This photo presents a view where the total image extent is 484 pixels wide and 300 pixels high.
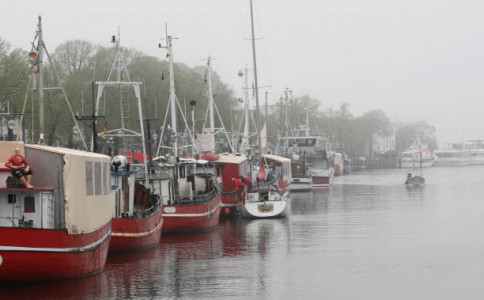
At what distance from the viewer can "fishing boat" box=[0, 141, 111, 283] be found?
79.0 ft

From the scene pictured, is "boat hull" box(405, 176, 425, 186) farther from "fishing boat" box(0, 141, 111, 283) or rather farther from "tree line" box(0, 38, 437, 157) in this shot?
"fishing boat" box(0, 141, 111, 283)

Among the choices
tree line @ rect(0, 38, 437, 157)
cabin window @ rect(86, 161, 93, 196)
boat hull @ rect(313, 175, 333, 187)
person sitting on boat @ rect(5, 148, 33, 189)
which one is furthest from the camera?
boat hull @ rect(313, 175, 333, 187)

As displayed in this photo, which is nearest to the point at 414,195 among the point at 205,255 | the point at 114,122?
the point at 114,122

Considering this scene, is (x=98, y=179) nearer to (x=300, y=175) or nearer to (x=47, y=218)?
(x=47, y=218)

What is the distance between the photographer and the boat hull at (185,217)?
4350 centimetres

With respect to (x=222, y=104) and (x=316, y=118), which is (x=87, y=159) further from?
(x=316, y=118)

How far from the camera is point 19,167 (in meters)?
24.8

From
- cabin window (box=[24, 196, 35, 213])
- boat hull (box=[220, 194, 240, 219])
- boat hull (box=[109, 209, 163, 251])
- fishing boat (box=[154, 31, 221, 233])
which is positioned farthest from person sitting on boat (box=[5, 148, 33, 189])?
boat hull (box=[220, 194, 240, 219])

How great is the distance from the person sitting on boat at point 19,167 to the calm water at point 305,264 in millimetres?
3433

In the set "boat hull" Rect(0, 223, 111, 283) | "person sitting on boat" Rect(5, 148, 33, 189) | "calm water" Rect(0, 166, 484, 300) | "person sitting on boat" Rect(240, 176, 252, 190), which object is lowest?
"calm water" Rect(0, 166, 484, 300)

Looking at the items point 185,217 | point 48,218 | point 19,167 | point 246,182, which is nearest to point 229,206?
point 246,182

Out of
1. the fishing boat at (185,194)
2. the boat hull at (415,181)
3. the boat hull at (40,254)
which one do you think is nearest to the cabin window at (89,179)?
the boat hull at (40,254)

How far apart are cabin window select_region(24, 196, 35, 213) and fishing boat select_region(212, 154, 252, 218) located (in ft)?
99.0

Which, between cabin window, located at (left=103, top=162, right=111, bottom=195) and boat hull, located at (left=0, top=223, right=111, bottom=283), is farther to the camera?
cabin window, located at (left=103, top=162, right=111, bottom=195)
